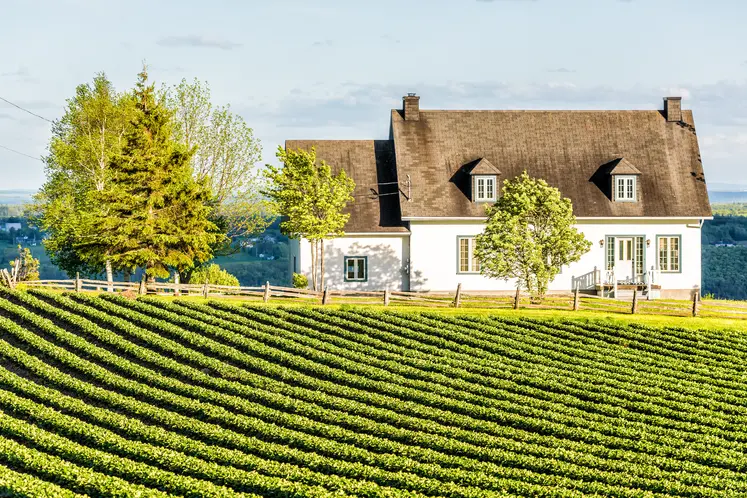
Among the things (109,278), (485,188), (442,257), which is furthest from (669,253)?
(109,278)

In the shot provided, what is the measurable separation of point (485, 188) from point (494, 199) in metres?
0.73

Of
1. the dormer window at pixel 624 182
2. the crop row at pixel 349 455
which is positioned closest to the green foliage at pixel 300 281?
the dormer window at pixel 624 182

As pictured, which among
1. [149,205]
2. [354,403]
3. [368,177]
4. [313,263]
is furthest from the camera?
[368,177]

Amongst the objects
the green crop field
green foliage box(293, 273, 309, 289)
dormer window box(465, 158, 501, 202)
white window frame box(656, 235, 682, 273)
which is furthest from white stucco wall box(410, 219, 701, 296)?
the green crop field

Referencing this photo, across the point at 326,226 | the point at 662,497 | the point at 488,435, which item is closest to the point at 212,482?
the point at 488,435

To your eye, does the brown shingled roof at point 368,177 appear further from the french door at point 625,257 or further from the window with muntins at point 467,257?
the french door at point 625,257

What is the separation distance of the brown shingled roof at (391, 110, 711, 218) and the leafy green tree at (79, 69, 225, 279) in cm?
1096

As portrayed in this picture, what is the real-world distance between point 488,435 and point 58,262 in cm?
3464

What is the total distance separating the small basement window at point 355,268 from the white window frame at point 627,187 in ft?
44.3

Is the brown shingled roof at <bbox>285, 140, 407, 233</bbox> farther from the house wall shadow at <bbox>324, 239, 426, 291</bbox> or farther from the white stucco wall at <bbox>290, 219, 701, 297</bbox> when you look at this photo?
the house wall shadow at <bbox>324, 239, 426, 291</bbox>

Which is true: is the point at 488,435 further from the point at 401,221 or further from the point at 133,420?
the point at 401,221

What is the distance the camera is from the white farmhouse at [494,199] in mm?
45625

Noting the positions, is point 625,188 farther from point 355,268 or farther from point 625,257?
point 355,268

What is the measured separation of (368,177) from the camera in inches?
1892
